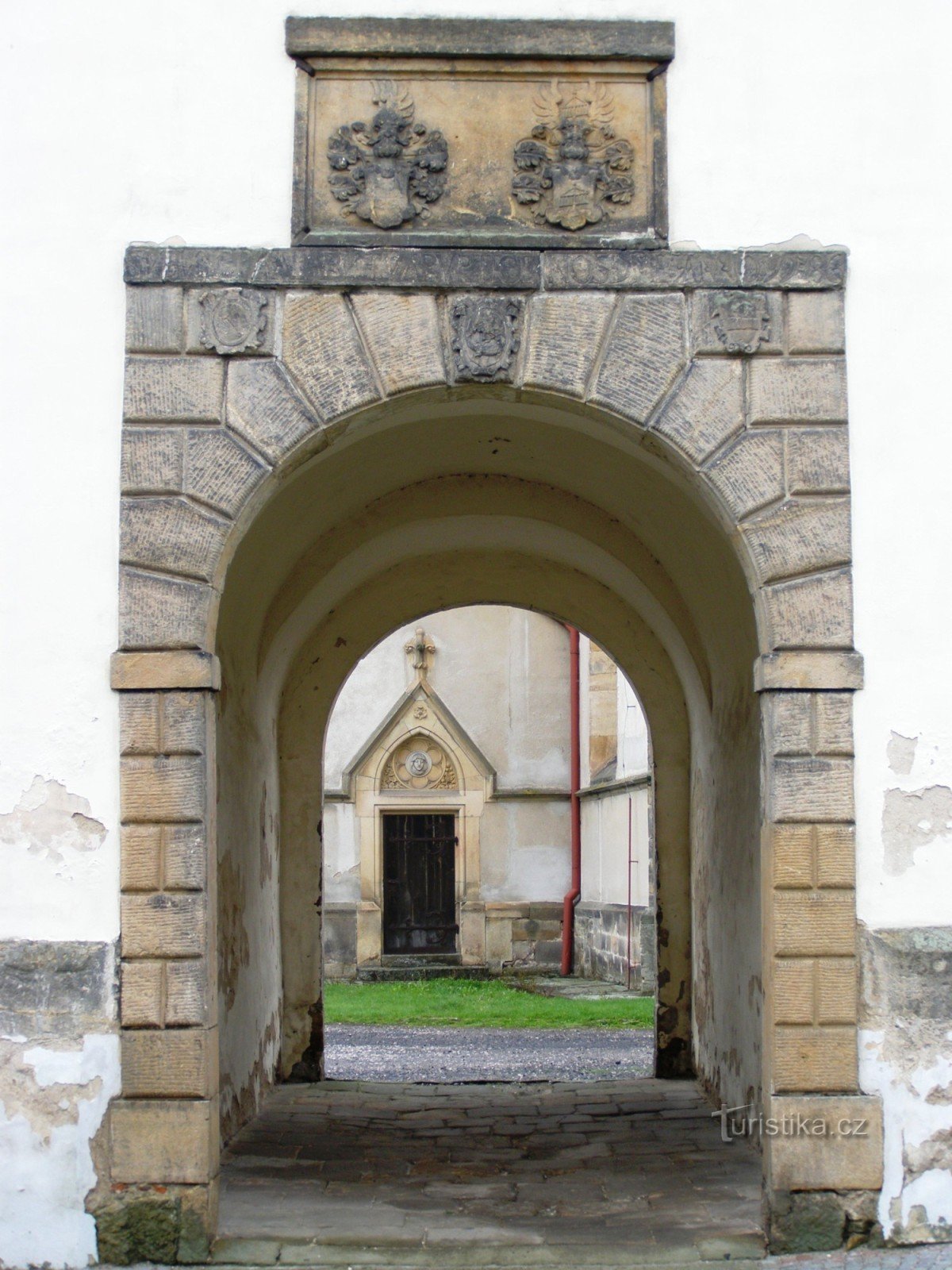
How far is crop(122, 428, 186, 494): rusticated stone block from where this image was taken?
5496 millimetres

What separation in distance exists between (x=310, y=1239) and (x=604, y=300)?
3.75 meters

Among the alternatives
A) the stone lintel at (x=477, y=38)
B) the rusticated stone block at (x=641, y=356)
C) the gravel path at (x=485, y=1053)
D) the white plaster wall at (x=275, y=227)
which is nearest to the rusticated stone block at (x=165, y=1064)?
the white plaster wall at (x=275, y=227)

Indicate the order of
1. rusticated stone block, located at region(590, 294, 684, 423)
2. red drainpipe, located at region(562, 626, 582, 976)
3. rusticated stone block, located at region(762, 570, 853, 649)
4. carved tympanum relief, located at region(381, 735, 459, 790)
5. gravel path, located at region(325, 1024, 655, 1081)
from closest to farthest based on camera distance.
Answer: rusticated stone block, located at region(762, 570, 853, 649) → rusticated stone block, located at region(590, 294, 684, 423) → gravel path, located at region(325, 1024, 655, 1081) → red drainpipe, located at region(562, 626, 582, 976) → carved tympanum relief, located at region(381, 735, 459, 790)

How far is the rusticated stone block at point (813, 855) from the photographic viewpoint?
5398mm

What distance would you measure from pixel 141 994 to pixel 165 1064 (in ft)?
0.88

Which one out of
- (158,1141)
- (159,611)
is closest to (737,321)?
(159,611)

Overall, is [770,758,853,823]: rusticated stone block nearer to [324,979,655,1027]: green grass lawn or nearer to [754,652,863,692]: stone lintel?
[754,652,863,692]: stone lintel

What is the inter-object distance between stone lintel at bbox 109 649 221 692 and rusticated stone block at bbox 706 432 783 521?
211cm

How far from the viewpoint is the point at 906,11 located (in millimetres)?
5730

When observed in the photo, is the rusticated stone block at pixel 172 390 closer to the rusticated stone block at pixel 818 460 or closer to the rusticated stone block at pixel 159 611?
the rusticated stone block at pixel 159 611

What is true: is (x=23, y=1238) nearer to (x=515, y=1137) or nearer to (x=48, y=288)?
(x=515, y=1137)

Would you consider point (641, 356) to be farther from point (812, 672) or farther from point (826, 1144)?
point (826, 1144)

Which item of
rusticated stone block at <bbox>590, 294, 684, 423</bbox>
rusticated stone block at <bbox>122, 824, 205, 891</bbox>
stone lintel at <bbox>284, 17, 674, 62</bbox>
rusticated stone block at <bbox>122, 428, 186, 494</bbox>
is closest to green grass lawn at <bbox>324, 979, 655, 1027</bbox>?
rusticated stone block at <bbox>122, 824, 205, 891</bbox>

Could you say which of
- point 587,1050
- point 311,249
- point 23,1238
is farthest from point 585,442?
point 587,1050
